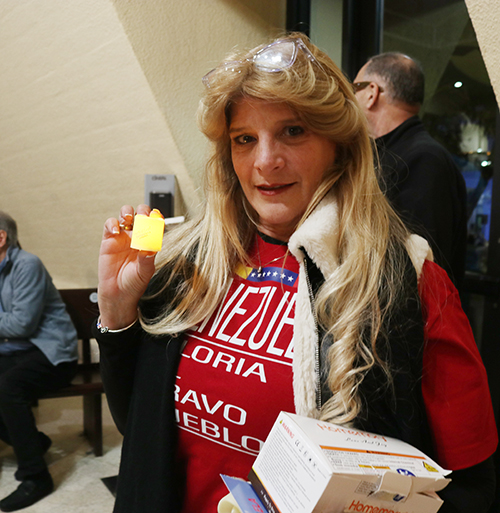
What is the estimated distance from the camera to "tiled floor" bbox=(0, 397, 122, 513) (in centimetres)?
250

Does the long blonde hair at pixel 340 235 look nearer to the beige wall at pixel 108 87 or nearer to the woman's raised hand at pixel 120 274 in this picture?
the woman's raised hand at pixel 120 274

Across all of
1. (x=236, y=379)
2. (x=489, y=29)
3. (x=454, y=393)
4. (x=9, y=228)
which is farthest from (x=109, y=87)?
(x=454, y=393)

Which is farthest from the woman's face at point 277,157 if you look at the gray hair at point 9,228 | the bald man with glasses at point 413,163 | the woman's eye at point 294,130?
the gray hair at point 9,228

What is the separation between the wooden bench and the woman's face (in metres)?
2.01

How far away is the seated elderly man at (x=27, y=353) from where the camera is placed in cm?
260

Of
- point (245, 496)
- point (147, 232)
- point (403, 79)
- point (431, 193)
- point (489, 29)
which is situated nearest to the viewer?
point (245, 496)

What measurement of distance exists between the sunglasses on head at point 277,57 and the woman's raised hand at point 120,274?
0.42m

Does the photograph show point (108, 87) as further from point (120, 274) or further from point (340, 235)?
point (340, 235)

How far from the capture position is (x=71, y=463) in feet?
9.48

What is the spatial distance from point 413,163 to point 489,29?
80 centimetres

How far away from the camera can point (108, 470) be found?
2.81 meters

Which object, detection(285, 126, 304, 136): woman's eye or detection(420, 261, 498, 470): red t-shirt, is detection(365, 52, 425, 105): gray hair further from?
detection(420, 261, 498, 470): red t-shirt

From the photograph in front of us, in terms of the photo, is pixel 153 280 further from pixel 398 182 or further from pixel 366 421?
pixel 398 182

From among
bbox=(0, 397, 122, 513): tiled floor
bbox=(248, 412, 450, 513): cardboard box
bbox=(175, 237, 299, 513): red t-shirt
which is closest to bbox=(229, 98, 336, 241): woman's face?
bbox=(175, 237, 299, 513): red t-shirt
